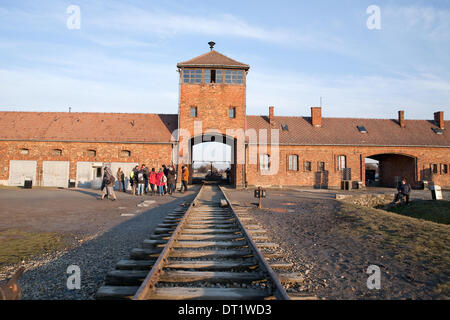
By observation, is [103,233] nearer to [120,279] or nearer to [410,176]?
Result: [120,279]

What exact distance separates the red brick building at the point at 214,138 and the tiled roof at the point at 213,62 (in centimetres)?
8

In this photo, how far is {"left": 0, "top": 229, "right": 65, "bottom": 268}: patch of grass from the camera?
4741 mm

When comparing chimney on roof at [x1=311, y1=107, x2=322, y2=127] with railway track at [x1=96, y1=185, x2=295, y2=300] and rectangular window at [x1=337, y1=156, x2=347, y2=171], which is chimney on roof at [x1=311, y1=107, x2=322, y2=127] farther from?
railway track at [x1=96, y1=185, x2=295, y2=300]

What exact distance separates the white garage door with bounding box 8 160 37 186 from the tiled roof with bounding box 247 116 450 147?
20367mm

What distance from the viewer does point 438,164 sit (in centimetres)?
2670

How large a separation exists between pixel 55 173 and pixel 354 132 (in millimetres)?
28752

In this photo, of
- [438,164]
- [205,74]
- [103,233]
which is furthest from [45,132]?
[438,164]

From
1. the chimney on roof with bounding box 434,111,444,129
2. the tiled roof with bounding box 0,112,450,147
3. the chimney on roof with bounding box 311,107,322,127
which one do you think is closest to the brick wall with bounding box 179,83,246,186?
the tiled roof with bounding box 0,112,450,147

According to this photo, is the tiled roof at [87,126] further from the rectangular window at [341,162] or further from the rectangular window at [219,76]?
the rectangular window at [341,162]

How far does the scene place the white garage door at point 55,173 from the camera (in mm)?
23484

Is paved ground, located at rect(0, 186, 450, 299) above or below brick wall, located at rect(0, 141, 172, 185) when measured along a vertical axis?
below

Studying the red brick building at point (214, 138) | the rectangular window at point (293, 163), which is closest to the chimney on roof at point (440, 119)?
the red brick building at point (214, 138)

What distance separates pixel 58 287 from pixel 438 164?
108 feet
